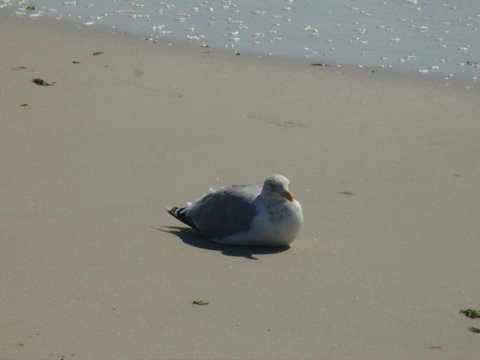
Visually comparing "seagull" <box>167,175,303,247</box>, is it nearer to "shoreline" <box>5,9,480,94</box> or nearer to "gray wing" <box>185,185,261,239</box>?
"gray wing" <box>185,185,261,239</box>

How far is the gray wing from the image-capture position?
263 inches

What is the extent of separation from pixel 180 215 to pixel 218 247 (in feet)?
1.11

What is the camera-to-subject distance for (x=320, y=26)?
12.5 m

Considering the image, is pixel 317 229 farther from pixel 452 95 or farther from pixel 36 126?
pixel 452 95

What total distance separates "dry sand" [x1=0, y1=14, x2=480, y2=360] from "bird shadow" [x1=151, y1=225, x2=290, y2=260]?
37 millimetres

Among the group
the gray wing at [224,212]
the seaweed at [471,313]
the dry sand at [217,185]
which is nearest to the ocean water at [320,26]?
the dry sand at [217,185]

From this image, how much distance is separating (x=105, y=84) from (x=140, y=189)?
2629 millimetres

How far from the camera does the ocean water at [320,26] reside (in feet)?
37.1

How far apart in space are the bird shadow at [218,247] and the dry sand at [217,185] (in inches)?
1.5

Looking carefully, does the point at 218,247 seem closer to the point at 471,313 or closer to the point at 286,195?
the point at 286,195

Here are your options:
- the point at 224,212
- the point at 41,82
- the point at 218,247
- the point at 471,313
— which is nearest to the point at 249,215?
the point at 224,212

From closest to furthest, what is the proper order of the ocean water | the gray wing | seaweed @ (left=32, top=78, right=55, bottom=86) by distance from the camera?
the gray wing → seaweed @ (left=32, top=78, right=55, bottom=86) → the ocean water

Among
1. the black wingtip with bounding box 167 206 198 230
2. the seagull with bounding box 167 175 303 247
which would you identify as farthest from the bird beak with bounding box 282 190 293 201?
the black wingtip with bounding box 167 206 198 230

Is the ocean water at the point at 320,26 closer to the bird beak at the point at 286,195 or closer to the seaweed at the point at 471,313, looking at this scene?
the bird beak at the point at 286,195
